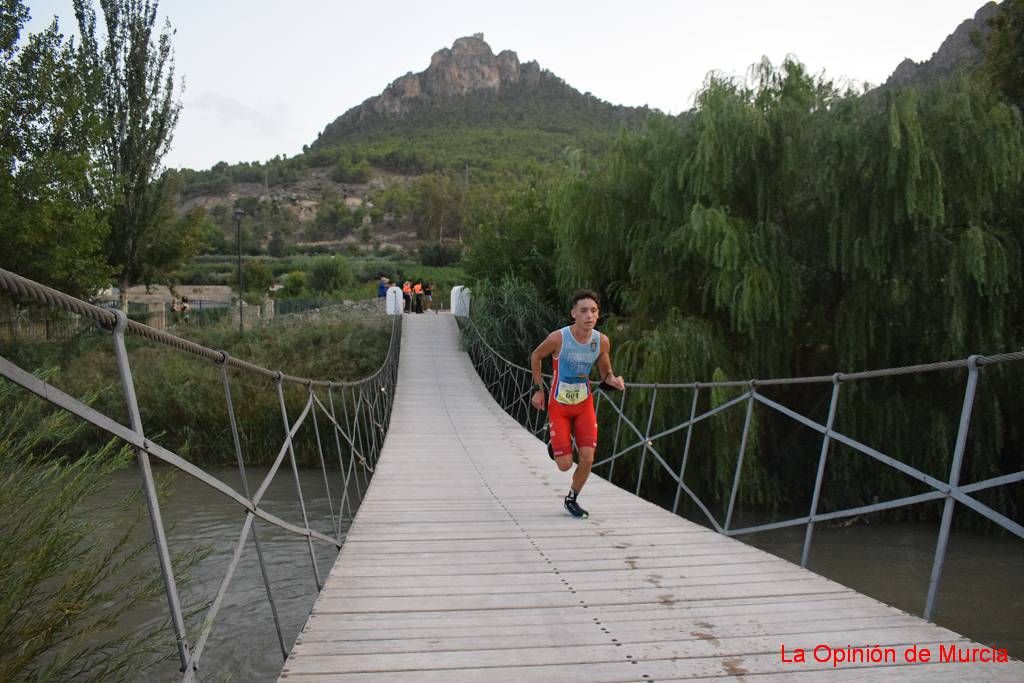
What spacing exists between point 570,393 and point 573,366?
14 cm

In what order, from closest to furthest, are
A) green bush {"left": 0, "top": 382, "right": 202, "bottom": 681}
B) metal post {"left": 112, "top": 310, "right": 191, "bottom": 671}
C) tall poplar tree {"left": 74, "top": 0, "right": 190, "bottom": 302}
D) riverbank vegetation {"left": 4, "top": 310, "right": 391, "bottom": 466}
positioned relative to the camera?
green bush {"left": 0, "top": 382, "right": 202, "bottom": 681} → metal post {"left": 112, "top": 310, "right": 191, "bottom": 671} → riverbank vegetation {"left": 4, "top": 310, "right": 391, "bottom": 466} → tall poplar tree {"left": 74, "top": 0, "right": 190, "bottom": 302}

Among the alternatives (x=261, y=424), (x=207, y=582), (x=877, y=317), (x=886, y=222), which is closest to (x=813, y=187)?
(x=886, y=222)

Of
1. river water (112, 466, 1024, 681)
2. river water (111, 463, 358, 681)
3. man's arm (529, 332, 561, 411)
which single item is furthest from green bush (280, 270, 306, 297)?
man's arm (529, 332, 561, 411)

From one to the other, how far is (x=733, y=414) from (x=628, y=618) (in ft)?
20.2

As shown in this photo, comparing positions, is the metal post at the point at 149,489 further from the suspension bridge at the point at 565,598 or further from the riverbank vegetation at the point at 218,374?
the riverbank vegetation at the point at 218,374

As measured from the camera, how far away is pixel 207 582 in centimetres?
809

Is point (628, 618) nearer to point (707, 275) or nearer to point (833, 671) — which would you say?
point (833, 671)

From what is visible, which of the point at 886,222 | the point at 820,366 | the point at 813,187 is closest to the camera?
the point at 886,222

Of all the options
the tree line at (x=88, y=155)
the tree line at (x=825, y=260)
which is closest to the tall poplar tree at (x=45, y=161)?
the tree line at (x=88, y=155)

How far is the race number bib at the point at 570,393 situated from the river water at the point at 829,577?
9.47 ft

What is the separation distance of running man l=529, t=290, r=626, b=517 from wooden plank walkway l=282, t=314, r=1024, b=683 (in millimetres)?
324

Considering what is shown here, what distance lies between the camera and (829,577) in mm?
7863

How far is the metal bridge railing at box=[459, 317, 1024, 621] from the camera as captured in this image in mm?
2525

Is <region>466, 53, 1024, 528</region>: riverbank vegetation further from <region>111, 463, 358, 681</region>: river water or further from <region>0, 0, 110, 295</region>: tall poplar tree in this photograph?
<region>0, 0, 110, 295</region>: tall poplar tree
